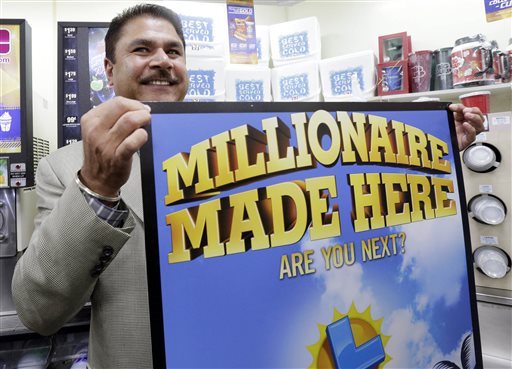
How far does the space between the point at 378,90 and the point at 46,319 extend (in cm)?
234

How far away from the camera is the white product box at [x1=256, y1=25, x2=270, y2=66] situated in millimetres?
3047

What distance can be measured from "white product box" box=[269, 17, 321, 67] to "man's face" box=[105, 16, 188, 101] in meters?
1.98

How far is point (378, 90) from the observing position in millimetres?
2629

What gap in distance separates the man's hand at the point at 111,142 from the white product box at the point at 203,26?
2088 millimetres

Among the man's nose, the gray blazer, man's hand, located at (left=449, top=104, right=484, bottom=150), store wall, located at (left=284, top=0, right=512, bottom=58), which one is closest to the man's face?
the man's nose

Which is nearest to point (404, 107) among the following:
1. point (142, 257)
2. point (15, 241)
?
point (142, 257)

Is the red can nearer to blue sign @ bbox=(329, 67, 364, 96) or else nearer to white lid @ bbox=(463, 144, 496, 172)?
white lid @ bbox=(463, 144, 496, 172)

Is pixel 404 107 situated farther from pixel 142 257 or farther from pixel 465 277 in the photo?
pixel 142 257

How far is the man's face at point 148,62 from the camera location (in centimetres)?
117

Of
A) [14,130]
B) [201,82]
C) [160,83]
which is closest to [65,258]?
[160,83]

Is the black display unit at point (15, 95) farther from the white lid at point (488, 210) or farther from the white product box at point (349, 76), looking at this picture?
the white lid at point (488, 210)

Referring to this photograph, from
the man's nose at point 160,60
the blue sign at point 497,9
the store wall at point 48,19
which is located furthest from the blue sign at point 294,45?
the man's nose at point 160,60

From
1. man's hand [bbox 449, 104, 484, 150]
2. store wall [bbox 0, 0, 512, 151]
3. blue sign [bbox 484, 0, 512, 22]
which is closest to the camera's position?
man's hand [bbox 449, 104, 484, 150]

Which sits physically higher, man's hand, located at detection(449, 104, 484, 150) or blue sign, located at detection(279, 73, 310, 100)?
blue sign, located at detection(279, 73, 310, 100)
